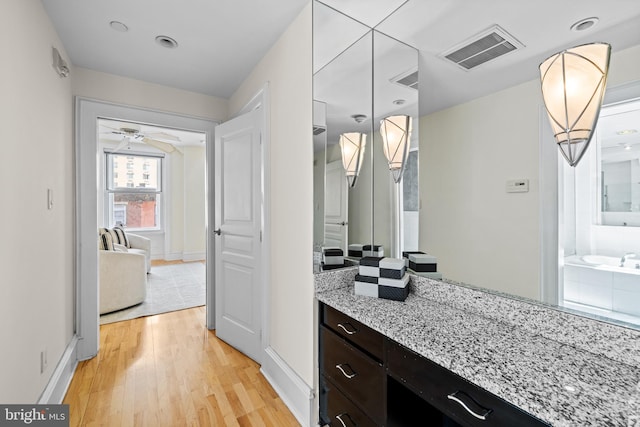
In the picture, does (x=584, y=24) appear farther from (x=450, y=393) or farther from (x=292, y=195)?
(x=292, y=195)

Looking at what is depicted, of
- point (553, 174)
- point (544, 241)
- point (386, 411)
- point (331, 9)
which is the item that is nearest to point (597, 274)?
point (544, 241)

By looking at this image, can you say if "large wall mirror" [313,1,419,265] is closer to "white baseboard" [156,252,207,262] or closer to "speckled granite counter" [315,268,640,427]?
"speckled granite counter" [315,268,640,427]

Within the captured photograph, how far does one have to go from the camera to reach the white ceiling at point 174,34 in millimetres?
1756

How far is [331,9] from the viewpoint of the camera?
1.64 meters

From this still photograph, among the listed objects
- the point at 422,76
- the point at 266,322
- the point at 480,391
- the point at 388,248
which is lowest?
the point at 266,322

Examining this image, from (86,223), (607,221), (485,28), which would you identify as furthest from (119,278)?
(607,221)

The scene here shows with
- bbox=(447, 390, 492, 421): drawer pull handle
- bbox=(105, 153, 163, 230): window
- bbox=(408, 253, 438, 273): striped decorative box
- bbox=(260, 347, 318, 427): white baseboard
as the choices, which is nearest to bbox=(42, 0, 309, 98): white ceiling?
bbox=(408, 253, 438, 273): striped decorative box

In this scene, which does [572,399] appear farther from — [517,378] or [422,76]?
[422,76]

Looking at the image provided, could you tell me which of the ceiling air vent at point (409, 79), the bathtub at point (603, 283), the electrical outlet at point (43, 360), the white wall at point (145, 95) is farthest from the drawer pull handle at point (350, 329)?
the white wall at point (145, 95)

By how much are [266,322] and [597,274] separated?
6.42ft

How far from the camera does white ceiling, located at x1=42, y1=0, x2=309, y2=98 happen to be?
176 cm

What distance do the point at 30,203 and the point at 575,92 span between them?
243 centimetres

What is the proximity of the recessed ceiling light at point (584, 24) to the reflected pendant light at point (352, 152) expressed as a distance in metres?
0.99

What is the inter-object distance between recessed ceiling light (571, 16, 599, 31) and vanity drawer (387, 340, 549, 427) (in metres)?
1.14
